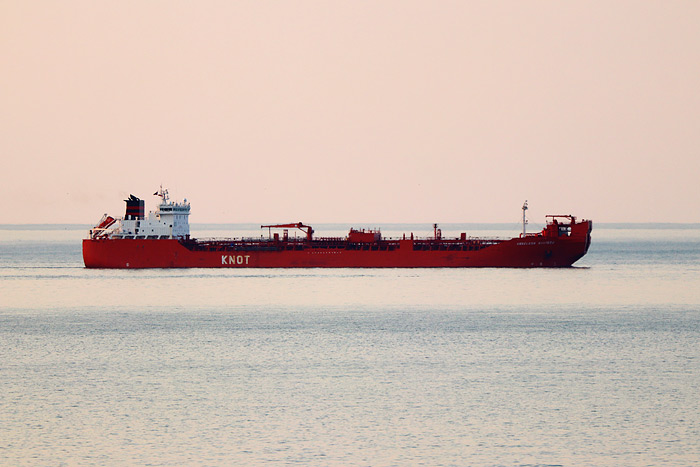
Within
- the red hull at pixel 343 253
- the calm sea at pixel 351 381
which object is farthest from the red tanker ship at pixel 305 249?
the calm sea at pixel 351 381

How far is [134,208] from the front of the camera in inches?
3147

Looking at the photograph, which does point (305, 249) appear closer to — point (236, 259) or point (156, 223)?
point (236, 259)

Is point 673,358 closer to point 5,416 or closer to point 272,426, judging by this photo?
point 272,426

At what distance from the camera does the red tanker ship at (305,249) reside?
252 ft

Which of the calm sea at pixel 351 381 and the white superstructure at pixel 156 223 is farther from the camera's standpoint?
the white superstructure at pixel 156 223

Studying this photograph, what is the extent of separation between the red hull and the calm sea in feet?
48.6

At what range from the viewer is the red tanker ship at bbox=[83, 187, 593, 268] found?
7681 cm

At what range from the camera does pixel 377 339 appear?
136ft

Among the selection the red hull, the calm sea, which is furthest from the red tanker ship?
the calm sea

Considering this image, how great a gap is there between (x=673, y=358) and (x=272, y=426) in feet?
62.3

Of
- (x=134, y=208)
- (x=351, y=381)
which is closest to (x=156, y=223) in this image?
(x=134, y=208)

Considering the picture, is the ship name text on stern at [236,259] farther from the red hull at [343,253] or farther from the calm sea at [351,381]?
the calm sea at [351,381]

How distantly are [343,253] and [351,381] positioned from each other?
161 ft

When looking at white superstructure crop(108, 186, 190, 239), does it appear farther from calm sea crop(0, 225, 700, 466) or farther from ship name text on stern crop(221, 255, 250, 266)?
calm sea crop(0, 225, 700, 466)
